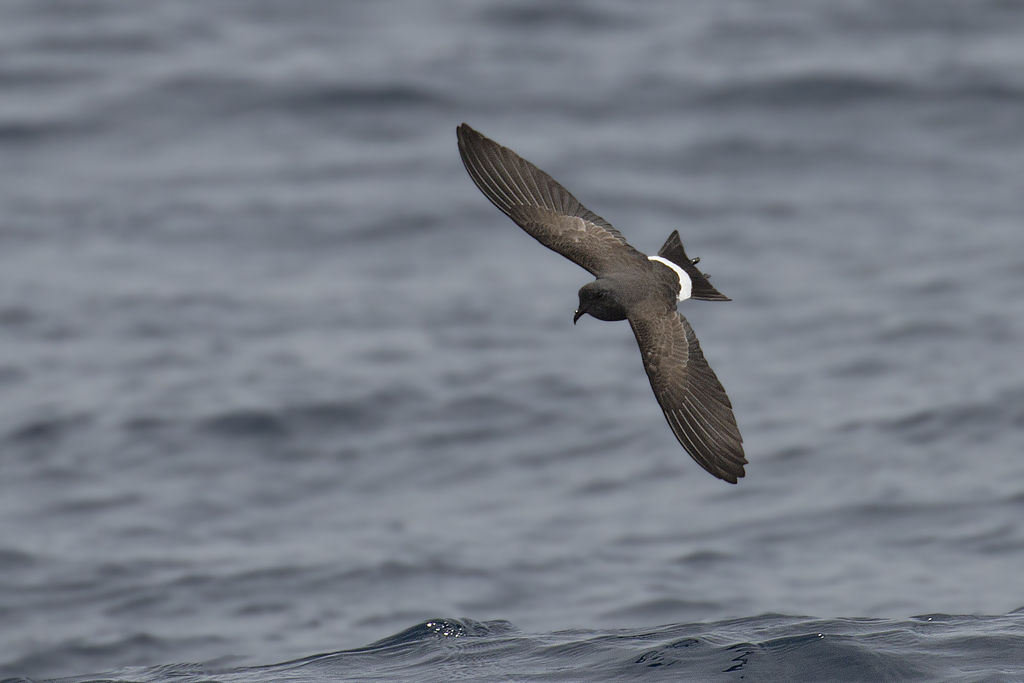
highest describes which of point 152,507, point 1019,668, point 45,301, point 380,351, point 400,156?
point 400,156

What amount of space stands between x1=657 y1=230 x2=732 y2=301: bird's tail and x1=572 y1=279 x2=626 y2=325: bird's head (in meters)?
0.44

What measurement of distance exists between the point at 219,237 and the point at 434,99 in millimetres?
3697

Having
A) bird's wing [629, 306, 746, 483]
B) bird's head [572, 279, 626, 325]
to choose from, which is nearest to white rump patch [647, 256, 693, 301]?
bird's wing [629, 306, 746, 483]

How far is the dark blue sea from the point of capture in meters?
10.5

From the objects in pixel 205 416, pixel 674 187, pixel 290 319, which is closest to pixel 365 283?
pixel 290 319

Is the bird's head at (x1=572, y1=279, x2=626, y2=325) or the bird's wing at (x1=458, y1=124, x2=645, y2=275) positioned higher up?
the bird's wing at (x1=458, y1=124, x2=645, y2=275)

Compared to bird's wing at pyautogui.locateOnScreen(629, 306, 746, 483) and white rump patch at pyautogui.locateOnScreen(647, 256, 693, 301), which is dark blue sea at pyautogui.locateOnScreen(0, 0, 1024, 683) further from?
white rump patch at pyautogui.locateOnScreen(647, 256, 693, 301)

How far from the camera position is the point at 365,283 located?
15430 mm

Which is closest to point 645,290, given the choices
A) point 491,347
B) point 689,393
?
point 689,393

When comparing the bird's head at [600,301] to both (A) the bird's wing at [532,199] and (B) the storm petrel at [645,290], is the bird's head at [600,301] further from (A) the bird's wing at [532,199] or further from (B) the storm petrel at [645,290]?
(A) the bird's wing at [532,199]

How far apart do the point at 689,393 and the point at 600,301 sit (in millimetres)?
652

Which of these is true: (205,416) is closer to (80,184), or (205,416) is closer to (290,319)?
(290,319)

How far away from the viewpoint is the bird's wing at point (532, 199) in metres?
8.78

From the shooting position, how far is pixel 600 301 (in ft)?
25.9
